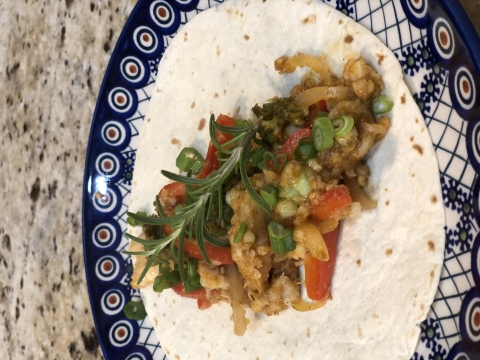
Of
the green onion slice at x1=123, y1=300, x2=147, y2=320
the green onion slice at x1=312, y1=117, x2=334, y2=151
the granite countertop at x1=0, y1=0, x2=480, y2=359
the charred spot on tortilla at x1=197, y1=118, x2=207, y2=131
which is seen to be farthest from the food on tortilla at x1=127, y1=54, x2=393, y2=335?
the granite countertop at x1=0, y1=0, x2=480, y2=359

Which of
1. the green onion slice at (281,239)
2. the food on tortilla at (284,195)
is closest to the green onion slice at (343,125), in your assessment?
the food on tortilla at (284,195)

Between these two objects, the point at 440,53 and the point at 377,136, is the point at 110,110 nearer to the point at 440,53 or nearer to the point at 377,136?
the point at 377,136

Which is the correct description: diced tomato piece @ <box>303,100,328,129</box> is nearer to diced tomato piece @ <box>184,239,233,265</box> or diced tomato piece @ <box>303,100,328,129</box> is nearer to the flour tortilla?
the flour tortilla

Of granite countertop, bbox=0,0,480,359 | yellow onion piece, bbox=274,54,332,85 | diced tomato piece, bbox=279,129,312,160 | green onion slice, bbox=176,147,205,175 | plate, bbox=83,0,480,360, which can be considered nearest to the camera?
plate, bbox=83,0,480,360

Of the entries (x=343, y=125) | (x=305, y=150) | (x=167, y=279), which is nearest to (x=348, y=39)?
(x=343, y=125)

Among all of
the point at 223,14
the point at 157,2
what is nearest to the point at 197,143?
the point at 223,14

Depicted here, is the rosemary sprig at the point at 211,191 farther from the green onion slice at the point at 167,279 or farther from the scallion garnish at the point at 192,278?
the green onion slice at the point at 167,279

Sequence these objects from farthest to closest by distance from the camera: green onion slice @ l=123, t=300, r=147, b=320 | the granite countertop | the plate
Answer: the granite countertop
green onion slice @ l=123, t=300, r=147, b=320
the plate
